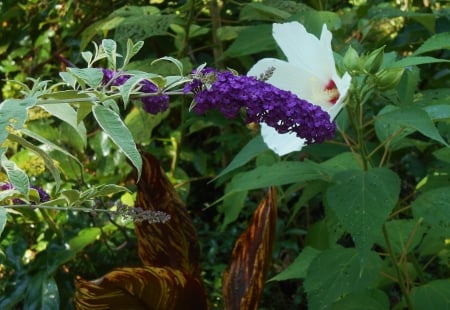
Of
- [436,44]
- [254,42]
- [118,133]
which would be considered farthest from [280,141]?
[254,42]

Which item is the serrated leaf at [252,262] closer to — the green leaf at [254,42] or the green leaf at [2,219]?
the green leaf at [254,42]

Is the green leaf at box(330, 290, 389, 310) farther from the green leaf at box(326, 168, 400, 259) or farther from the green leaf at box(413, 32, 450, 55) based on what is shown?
the green leaf at box(413, 32, 450, 55)

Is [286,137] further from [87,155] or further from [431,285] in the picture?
[87,155]

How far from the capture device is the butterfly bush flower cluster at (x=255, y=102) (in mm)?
1214

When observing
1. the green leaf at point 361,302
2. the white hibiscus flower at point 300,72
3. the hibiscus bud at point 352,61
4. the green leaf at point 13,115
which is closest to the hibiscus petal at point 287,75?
the white hibiscus flower at point 300,72

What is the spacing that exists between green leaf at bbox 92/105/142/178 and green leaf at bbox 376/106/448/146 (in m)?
0.50

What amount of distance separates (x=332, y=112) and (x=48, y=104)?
Result: 0.48 meters

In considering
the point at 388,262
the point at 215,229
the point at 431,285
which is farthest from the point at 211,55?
the point at 431,285

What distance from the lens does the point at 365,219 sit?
1.43 meters

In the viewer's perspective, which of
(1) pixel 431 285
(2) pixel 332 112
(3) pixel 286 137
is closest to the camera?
(2) pixel 332 112

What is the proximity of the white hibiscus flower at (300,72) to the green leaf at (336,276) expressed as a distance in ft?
0.80

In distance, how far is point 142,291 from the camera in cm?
168

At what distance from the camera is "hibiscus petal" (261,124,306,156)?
1551mm

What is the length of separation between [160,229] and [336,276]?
0.51m
